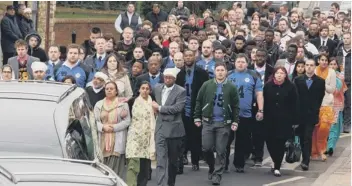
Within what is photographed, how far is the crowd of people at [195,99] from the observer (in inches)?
572

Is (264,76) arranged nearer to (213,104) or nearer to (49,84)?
(213,104)

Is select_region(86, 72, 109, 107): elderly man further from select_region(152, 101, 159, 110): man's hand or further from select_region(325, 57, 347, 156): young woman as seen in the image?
select_region(325, 57, 347, 156): young woman

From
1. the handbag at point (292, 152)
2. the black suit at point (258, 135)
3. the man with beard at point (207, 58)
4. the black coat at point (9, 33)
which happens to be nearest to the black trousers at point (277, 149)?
the handbag at point (292, 152)

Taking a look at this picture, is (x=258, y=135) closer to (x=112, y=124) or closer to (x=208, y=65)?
(x=208, y=65)

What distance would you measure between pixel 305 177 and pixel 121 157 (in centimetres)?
355

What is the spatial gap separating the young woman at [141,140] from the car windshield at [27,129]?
5.83m

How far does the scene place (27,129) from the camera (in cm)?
836

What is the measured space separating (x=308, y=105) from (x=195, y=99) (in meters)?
1.96

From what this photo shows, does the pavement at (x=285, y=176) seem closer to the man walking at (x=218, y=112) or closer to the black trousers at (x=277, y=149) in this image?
the black trousers at (x=277, y=149)

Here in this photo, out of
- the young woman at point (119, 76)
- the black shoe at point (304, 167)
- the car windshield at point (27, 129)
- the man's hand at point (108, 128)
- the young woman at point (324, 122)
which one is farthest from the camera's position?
the young woman at point (324, 122)

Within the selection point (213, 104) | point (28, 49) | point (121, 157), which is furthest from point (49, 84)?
point (28, 49)

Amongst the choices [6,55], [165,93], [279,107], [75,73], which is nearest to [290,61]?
[279,107]

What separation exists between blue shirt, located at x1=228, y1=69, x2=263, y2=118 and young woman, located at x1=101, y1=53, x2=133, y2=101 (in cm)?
177

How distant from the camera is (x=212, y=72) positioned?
1791 centimetres
